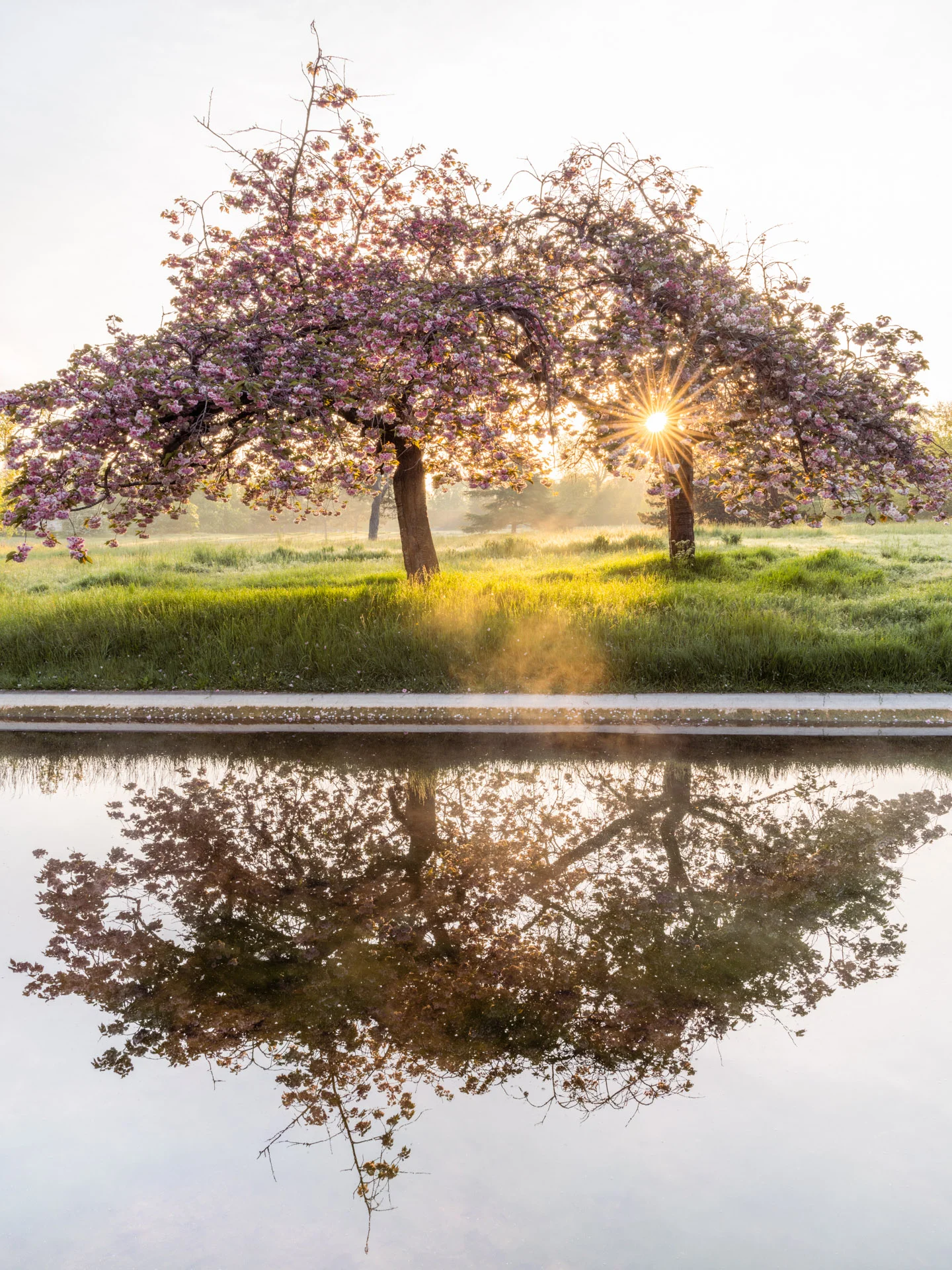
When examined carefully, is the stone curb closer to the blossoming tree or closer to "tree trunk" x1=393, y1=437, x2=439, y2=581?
the blossoming tree

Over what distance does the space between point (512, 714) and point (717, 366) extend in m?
7.41

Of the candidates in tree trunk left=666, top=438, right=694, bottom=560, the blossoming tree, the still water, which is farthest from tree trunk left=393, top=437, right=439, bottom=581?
the still water

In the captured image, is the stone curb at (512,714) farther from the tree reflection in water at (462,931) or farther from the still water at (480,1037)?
the still water at (480,1037)

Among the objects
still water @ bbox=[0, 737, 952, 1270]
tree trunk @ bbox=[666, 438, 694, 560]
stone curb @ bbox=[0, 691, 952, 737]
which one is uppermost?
tree trunk @ bbox=[666, 438, 694, 560]

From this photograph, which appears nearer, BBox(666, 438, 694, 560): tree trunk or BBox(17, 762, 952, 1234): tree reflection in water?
BBox(17, 762, 952, 1234): tree reflection in water

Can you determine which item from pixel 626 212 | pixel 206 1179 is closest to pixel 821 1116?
pixel 206 1179

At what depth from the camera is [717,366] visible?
1430 cm

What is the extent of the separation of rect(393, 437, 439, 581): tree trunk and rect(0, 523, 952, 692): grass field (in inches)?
29.8

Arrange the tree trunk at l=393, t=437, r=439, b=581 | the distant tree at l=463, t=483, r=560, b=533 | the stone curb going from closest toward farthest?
the stone curb, the tree trunk at l=393, t=437, r=439, b=581, the distant tree at l=463, t=483, r=560, b=533

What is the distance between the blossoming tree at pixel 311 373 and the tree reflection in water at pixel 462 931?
6089mm

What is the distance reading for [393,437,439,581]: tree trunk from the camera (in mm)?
17031

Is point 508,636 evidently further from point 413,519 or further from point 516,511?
point 516,511

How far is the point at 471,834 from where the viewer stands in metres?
6.29

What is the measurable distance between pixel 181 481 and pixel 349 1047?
11.8m
